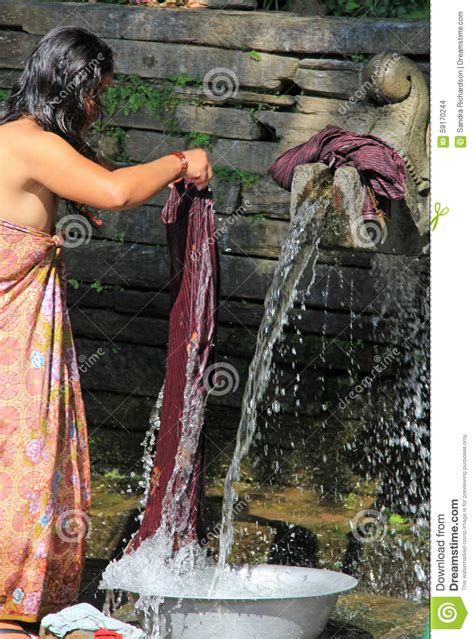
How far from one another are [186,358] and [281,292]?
850 millimetres

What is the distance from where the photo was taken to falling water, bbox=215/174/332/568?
405 centimetres

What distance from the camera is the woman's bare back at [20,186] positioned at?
3520mm

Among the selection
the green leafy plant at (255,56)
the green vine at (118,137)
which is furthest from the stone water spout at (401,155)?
the green vine at (118,137)

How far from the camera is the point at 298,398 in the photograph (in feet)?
19.4

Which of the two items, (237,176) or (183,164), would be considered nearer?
(183,164)

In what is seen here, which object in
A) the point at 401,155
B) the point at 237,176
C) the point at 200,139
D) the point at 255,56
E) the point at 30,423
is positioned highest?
the point at 255,56

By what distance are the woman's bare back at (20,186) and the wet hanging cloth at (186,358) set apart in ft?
1.71

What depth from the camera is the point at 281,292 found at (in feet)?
15.4

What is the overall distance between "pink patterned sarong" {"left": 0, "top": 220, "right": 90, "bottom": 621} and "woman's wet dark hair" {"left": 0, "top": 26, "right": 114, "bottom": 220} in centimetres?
36

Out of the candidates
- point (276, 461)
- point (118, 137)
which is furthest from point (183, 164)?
point (276, 461)

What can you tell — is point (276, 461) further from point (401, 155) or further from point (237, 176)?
point (401, 155)

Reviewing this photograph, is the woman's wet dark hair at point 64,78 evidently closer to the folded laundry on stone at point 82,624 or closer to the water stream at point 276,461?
the water stream at point 276,461

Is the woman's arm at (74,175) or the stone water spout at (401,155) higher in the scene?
the stone water spout at (401,155)

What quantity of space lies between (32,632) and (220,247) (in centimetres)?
266
